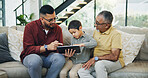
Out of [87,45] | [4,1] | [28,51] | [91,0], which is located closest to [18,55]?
[28,51]

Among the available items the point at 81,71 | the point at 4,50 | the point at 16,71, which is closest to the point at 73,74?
the point at 81,71

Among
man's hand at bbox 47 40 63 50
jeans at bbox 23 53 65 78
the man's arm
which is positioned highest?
man's hand at bbox 47 40 63 50

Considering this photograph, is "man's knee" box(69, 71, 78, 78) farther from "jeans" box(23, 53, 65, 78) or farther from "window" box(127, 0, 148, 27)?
"window" box(127, 0, 148, 27)

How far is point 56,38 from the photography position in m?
2.49

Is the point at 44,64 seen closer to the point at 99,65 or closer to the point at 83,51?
the point at 83,51

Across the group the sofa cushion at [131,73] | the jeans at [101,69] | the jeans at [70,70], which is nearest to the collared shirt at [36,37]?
the jeans at [70,70]

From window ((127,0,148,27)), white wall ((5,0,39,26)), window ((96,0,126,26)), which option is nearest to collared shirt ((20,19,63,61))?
white wall ((5,0,39,26))

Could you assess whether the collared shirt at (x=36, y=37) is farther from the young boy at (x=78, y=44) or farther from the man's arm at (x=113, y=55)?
the man's arm at (x=113, y=55)

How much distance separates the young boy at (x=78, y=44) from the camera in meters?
2.22

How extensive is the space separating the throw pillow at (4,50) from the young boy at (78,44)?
2.70ft

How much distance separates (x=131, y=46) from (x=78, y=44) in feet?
2.55

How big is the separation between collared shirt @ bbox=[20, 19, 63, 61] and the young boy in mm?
290

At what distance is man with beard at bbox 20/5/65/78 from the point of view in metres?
2.14

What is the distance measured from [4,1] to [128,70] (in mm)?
5274
